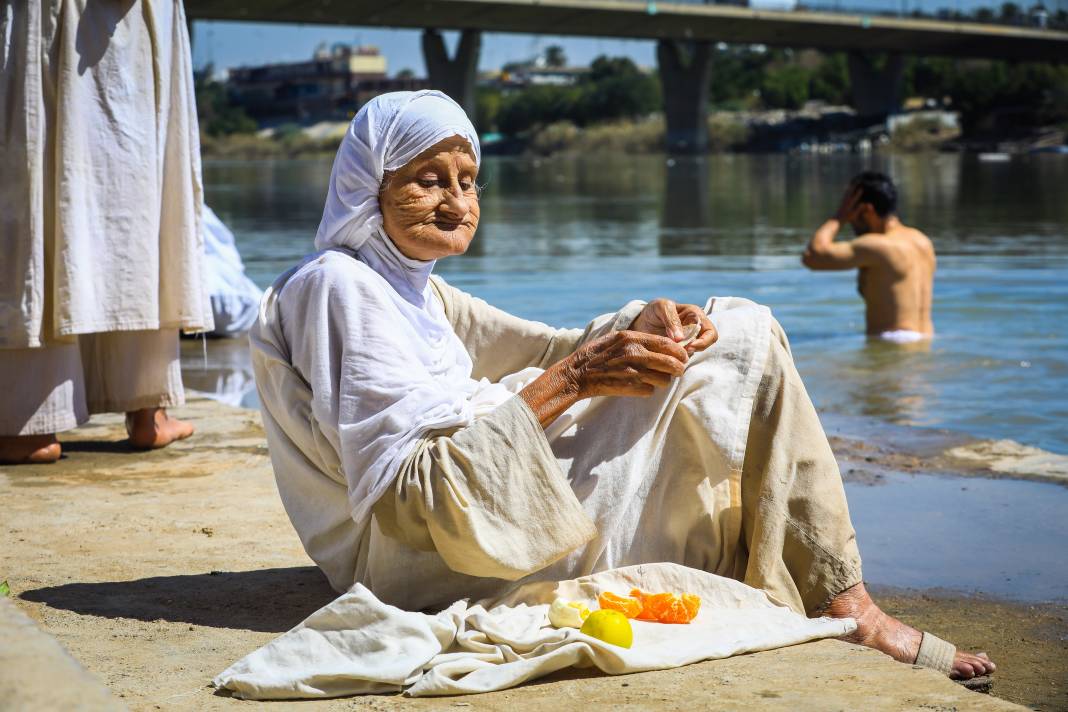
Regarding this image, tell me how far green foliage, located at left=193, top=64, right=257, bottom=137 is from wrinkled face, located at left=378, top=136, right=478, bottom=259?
110m

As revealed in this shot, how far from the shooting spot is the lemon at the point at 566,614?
9.34 feet

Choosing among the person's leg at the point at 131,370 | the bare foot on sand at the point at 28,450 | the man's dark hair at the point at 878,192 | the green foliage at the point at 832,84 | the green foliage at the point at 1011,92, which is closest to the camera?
the bare foot on sand at the point at 28,450

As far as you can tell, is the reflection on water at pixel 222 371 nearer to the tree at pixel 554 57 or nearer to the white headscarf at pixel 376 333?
the white headscarf at pixel 376 333

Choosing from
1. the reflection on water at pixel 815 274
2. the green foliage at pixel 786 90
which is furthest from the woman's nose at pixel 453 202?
the green foliage at pixel 786 90

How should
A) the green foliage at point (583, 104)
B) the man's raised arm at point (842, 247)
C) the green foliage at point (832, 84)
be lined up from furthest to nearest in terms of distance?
the green foliage at point (583, 104)
the green foliage at point (832, 84)
the man's raised arm at point (842, 247)

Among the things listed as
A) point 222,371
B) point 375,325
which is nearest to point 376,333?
point 375,325

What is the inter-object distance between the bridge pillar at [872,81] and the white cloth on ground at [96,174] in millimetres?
81006

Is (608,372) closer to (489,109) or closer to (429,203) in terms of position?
(429,203)

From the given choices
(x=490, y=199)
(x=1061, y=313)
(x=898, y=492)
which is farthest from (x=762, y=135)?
(x=898, y=492)

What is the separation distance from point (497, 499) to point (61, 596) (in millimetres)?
1266

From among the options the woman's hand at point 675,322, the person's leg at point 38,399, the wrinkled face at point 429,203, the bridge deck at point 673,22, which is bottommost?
the person's leg at point 38,399

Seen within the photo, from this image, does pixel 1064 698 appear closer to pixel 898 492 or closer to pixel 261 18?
pixel 898 492

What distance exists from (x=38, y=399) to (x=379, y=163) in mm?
2277

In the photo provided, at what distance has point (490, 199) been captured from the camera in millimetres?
30828
